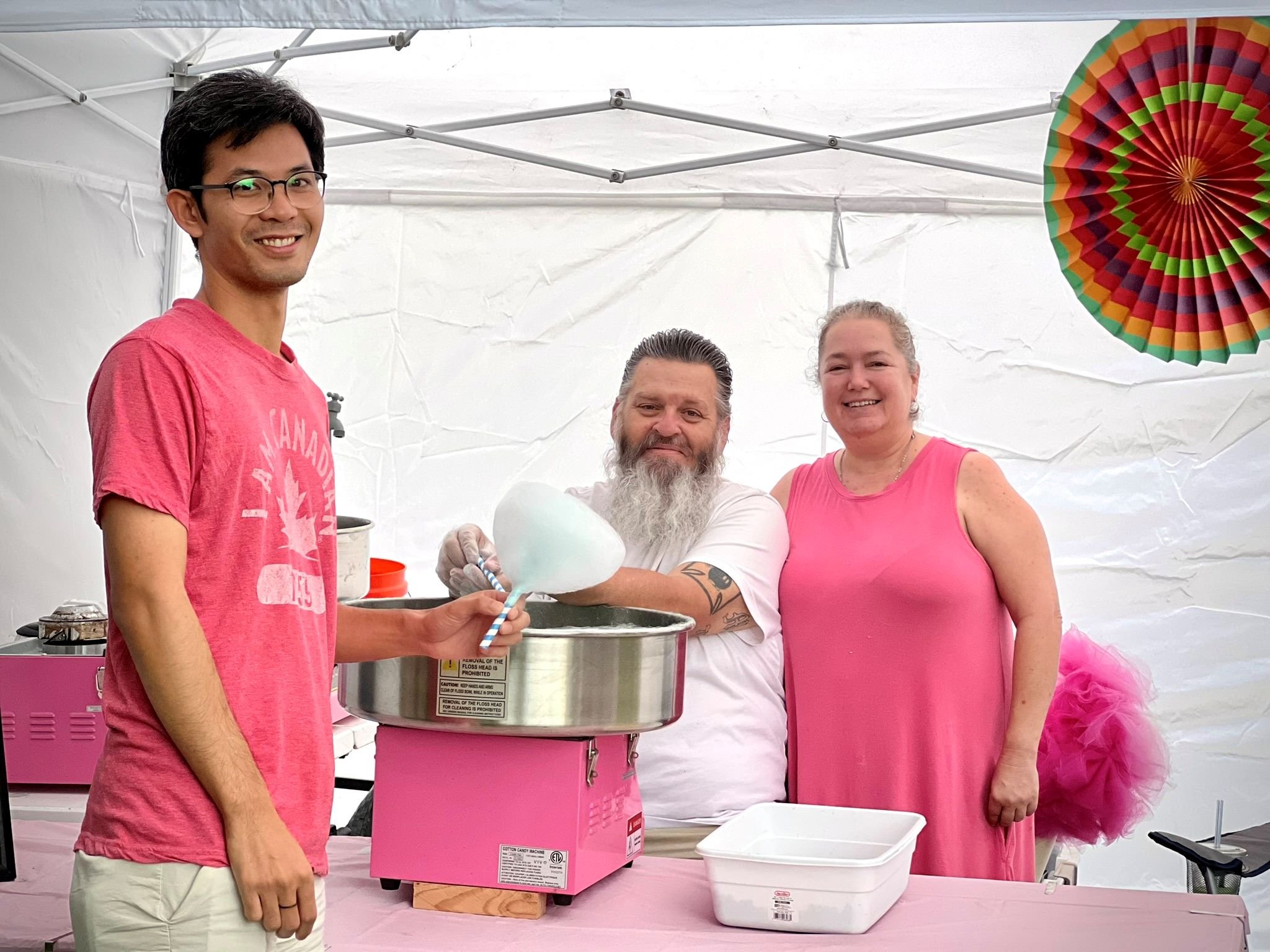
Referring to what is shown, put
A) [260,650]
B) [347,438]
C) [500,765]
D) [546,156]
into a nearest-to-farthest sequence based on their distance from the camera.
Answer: [260,650] < [500,765] < [546,156] < [347,438]

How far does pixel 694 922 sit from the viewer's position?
2.15m

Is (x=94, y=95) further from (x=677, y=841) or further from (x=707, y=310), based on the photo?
(x=677, y=841)

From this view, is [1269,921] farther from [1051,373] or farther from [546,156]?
[546,156]

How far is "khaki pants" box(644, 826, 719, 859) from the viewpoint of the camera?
2564 millimetres

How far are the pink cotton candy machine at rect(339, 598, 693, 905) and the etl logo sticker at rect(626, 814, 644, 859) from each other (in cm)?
3

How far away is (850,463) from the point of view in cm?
299

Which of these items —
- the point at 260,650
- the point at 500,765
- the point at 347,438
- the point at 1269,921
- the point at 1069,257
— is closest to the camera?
the point at 260,650

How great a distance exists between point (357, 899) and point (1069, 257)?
215 centimetres

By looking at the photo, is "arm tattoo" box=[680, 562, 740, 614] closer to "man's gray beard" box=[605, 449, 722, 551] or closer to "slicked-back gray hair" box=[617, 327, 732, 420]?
"man's gray beard" box=[605, 449, 722, 551]

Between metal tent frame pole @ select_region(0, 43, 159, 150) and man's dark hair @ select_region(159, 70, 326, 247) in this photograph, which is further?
metal tent frame pole @ select_region(0, 43, 159, 150)

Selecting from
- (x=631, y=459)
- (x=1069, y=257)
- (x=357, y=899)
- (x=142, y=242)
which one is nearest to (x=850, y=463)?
(x=631, y=459)

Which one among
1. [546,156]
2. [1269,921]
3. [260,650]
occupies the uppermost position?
[546,156]

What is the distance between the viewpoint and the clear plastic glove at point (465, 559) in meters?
2.45

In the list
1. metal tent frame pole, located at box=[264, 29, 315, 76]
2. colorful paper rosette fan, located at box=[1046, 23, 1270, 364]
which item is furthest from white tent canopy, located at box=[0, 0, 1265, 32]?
metal tent frame pole, located at box=[264, 29, 315, 76]
